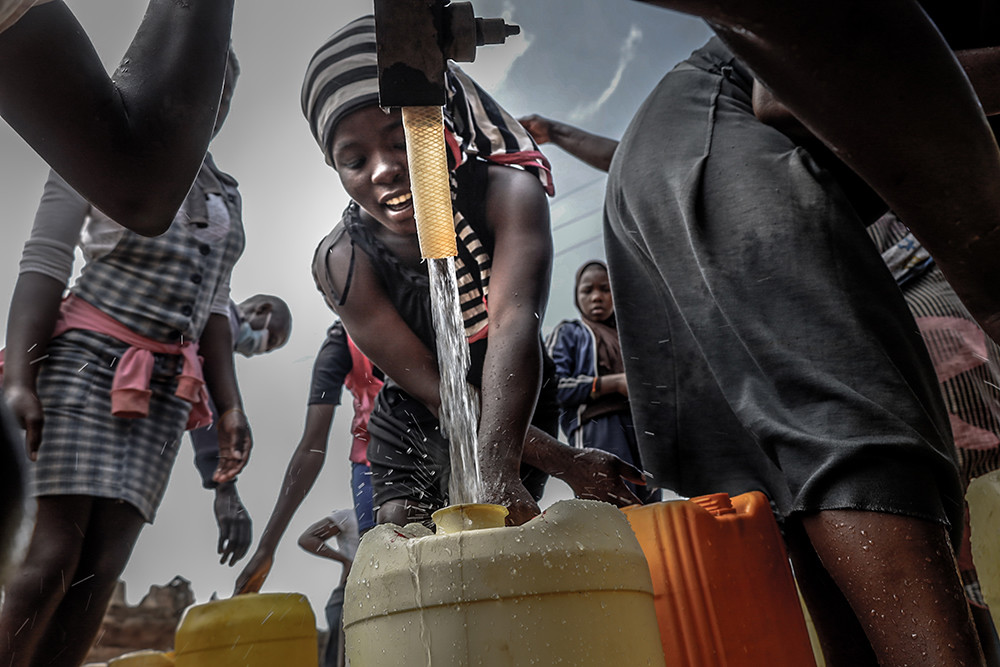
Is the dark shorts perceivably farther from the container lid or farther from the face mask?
the face mask

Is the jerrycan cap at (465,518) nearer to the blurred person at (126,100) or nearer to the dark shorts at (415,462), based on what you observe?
the blurred person at (126,100)

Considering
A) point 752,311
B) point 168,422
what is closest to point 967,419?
point 752,311

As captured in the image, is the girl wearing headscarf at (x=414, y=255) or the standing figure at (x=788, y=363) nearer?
the standing figure at (x=788, y=363)

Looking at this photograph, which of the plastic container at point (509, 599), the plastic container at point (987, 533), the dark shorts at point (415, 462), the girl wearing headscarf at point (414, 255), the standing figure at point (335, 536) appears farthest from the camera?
the standing figure at point (335, 536)

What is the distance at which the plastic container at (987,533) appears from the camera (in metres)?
1.52

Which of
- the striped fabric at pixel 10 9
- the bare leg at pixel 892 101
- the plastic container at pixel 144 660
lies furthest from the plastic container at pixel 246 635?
the bare leg at pixel 892 101

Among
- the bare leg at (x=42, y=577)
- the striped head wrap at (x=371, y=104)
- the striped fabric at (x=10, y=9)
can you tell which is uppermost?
the striped head wrap at (x=371, y=104)

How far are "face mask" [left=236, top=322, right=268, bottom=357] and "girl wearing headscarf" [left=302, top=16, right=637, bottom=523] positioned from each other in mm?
1636

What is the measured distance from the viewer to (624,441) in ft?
9.52

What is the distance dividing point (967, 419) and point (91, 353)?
194 cm

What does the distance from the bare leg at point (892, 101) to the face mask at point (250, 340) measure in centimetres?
318

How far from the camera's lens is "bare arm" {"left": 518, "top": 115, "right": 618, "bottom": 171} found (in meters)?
2.24

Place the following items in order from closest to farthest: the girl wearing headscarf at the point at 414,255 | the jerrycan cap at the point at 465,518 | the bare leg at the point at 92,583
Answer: the jerrycan cap at the point at 465,518
the bare leg at the point at 92,583
the girl wearing headscarf at the point at 414,255

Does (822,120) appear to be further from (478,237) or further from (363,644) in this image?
(478,237)
